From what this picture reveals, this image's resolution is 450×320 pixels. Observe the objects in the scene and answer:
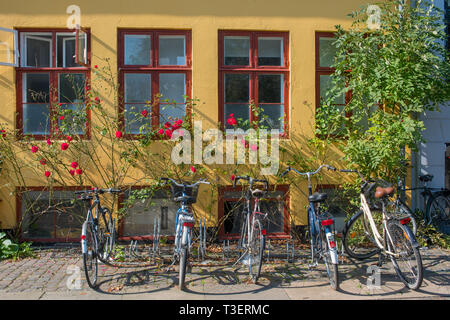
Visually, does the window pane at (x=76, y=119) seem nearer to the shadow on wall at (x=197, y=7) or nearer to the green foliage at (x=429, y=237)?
the shadow on wall at (x=197, y=7)

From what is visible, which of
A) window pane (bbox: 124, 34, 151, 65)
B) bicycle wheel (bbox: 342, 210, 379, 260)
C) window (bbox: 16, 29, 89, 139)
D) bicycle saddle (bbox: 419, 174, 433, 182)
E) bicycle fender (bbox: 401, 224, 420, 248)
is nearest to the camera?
bicycle fender (bbox: 401, 224, 420, 248)

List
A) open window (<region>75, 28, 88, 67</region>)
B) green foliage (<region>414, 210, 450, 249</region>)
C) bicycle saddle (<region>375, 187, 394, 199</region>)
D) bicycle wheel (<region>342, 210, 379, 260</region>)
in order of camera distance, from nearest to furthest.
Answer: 1. bicycle saddle (<region>375, 187, 394, 199</region>)
2. bicycle wheel (<region>342, 210, 379, 260</region>)
3. open window (<region>75, 28, 88, 67</region>)
4. green foliage (<region>414, 210, 450, 249</region>)

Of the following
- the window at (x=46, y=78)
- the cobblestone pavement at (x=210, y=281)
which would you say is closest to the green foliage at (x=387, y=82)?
the cobblestone pavement at (x=210, y=281)

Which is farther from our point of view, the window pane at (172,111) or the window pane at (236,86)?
the window pane at (236,86)

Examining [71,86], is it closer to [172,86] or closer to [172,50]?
[172,86]

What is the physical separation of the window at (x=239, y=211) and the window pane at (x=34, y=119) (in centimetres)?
295

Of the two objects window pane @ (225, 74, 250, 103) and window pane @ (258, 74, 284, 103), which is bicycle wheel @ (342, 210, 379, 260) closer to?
window pane @ (258, 74, 284, 103)

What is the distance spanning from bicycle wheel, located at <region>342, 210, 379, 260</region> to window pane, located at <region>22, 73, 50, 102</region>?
494 centimetres

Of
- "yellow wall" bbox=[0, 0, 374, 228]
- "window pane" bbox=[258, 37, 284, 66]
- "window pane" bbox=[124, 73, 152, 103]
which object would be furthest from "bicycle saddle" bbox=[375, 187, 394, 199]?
"window pane" bbox=[124, 73, 152, 103]

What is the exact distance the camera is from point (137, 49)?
262 inches

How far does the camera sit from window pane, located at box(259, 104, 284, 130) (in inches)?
265

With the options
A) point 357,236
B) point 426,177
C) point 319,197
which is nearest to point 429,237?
point 426,177

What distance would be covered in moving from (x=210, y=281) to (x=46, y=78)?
413 centimetres

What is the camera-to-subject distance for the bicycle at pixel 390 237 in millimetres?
4602
